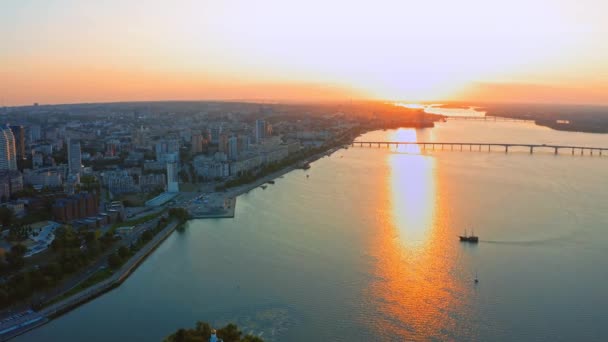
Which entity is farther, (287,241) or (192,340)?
(287,241)

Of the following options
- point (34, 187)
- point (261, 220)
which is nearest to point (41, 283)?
point (261, 220)

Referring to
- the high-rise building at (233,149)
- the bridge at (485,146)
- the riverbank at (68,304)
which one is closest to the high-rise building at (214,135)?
the high-rise building at (233,149)

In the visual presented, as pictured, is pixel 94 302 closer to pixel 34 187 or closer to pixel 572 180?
pixel 34 187

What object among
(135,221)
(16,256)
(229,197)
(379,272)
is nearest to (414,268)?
(379,272)

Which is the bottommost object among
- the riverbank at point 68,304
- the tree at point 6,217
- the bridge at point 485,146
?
the riverbank at point 68,304

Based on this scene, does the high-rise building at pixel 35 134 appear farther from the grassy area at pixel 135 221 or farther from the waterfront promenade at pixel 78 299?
the waterfront promenade at pixel 78 299
